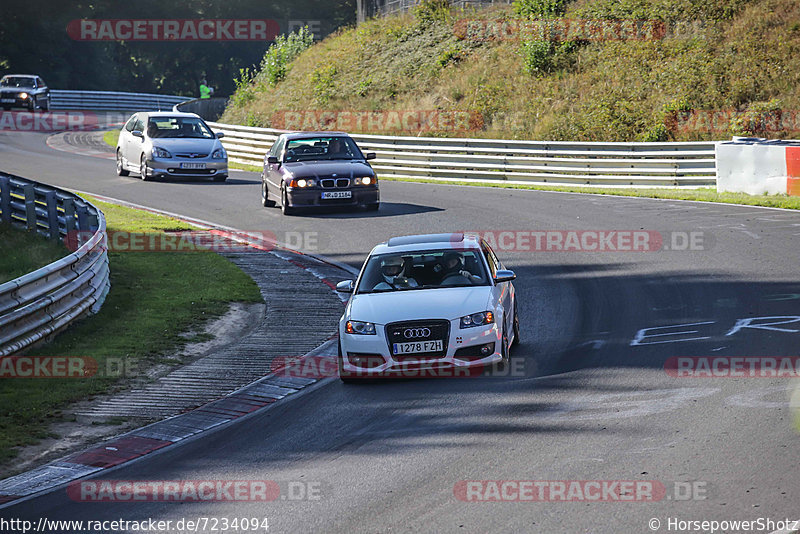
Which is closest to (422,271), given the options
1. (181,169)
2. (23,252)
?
(23,252)

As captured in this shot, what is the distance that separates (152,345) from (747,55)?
86.9 feet

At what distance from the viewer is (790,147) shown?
22844 mm

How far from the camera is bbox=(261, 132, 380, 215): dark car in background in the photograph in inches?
902

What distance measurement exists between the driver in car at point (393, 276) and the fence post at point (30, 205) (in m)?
9.31

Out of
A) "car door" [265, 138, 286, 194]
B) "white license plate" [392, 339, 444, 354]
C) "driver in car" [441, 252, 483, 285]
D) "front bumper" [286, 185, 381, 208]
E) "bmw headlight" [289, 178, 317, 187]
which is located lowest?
"white license plate" [392, 339, 444, 354]

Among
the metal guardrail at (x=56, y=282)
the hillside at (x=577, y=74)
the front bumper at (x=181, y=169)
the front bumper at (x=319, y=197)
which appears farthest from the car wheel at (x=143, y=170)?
the hillside at (x=577, y=74)

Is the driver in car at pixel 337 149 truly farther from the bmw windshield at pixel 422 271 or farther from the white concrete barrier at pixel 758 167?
the bmw windshield at pixel 422 271

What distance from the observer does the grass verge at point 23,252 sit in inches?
647

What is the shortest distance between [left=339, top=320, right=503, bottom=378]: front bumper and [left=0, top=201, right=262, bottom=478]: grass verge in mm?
2672

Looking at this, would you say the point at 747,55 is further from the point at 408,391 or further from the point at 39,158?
the point at 408,391

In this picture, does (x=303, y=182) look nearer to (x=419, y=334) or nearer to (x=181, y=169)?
Result: (x=181, y=169)

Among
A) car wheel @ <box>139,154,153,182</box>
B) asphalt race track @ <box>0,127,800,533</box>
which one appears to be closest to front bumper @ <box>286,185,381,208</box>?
asphalt race track @ <box>0,127,800,533</box>

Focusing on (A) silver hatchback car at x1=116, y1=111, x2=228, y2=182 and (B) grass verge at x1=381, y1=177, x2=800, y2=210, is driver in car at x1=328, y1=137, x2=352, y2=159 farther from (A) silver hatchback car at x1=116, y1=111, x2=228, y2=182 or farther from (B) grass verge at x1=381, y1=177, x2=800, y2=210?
(B) grass verge at x1=381, y1=177, x2=800, y2=210

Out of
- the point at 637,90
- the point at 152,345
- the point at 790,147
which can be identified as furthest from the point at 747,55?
the point at 152,345
